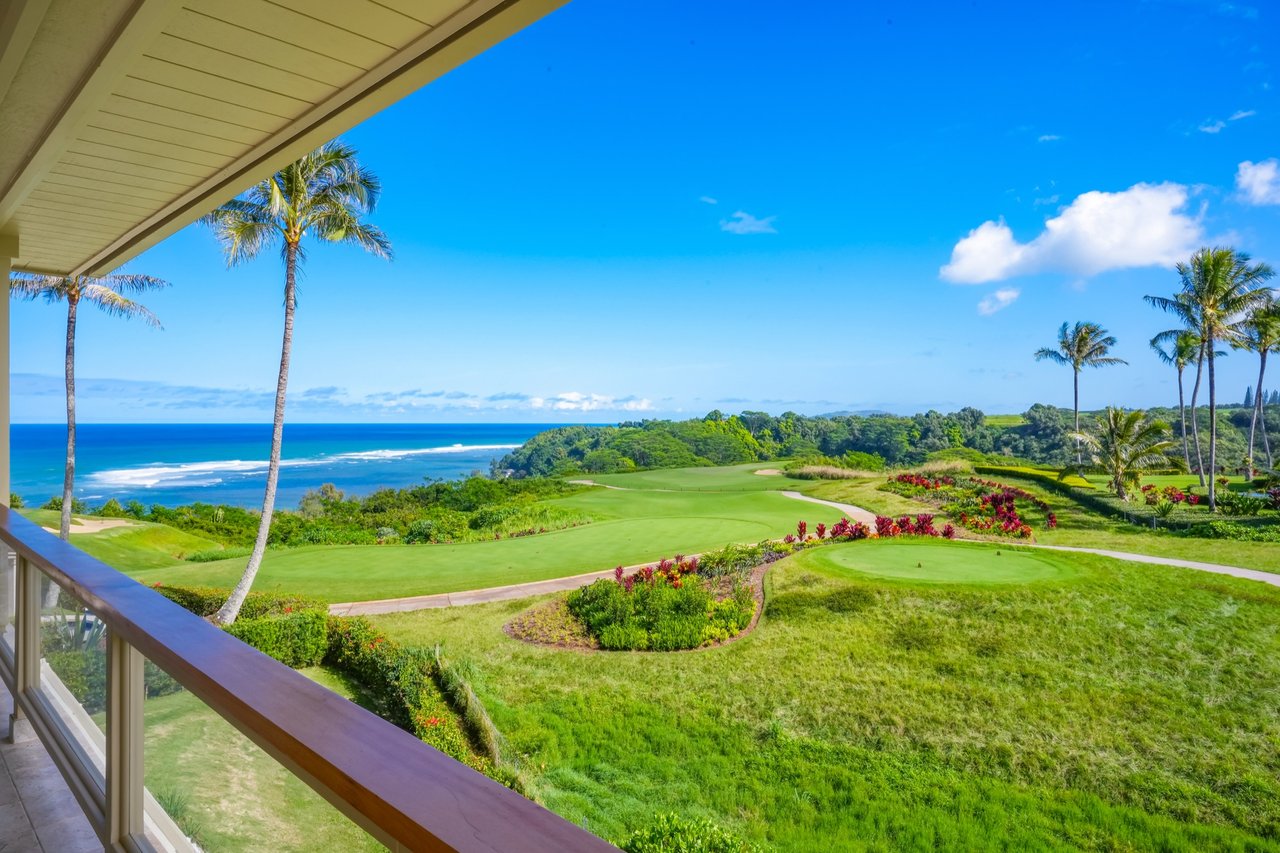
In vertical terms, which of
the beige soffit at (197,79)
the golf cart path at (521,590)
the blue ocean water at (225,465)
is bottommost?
the blue ocean water at (225,465)

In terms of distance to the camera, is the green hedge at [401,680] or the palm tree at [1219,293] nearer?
the green hedge at [401,680]

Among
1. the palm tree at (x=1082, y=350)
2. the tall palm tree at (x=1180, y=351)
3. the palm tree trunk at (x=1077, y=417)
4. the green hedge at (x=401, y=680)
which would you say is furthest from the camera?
the palm tree at (x=1082, y=350)

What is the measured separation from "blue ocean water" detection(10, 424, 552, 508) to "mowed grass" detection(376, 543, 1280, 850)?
1835 cm

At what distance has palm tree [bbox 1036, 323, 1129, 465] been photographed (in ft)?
50.2

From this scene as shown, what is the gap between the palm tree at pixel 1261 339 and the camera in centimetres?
776

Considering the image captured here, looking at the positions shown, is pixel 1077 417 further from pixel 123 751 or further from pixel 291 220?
pixel 123 751

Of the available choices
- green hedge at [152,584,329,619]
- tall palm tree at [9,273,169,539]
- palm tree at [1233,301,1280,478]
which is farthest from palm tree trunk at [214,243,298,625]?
palm tree at [1233,301,1280,478]

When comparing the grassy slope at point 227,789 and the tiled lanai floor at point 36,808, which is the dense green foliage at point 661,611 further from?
the grassy slope at point 227,789

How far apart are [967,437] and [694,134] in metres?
14.0

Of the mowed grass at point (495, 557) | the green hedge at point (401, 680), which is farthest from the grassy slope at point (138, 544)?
the green hedge at point (401, 680)

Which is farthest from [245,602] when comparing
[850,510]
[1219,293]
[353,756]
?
[1219,293]

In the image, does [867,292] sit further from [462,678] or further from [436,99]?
[462,678]

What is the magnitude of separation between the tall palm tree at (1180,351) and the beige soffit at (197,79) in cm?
1151

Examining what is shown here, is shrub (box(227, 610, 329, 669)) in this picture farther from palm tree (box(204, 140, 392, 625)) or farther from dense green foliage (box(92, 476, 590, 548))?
dense green foliage (box(92, 476, 590, 548))
